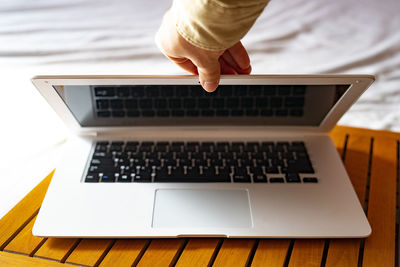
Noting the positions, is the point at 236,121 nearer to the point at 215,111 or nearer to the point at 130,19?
the point at 215,111

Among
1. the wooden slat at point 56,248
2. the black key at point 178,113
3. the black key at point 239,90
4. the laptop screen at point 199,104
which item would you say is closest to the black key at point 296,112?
the laptop screen at point 199,104

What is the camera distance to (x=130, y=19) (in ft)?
4.84

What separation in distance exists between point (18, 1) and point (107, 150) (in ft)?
3.43

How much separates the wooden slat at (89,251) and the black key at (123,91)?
0.25 meters

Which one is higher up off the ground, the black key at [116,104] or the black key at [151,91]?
the black key at [151,91]

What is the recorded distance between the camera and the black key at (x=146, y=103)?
2.33 ft

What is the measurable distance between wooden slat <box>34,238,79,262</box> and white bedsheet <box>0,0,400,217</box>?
0.21 m

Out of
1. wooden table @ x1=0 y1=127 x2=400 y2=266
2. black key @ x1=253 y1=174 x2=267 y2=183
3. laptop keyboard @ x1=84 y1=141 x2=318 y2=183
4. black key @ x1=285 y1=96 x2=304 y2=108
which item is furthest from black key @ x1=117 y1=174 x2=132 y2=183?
black key @ x1=285 y1=96 x2=304 y2=108

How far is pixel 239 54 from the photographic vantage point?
681mm

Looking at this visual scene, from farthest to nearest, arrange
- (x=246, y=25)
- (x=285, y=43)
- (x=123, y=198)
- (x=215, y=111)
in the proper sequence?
(x=285, y=43) < (x=215, y=111) < (x=123, y=198) < (x=246, y=25)

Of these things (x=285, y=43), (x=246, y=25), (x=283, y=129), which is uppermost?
(x=246, y=25)

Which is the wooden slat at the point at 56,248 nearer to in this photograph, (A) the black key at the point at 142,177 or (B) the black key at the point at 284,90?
(A) the black key at the point at 142,177

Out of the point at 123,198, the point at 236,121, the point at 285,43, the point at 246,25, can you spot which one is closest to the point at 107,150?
the point at 123,198

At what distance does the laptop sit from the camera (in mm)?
596
